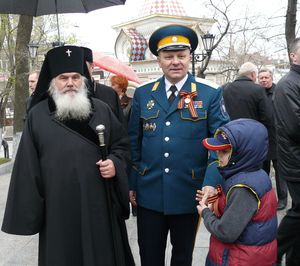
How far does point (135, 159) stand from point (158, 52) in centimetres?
78

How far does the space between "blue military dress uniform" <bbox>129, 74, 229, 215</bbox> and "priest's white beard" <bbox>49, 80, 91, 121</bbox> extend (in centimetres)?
40

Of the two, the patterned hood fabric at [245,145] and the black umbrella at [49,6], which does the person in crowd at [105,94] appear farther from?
the patterned hood fabric at [245,145]

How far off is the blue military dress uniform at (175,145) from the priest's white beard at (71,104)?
15.6 inches

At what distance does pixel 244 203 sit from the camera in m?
2.18

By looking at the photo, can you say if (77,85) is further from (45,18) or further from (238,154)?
(45,18)

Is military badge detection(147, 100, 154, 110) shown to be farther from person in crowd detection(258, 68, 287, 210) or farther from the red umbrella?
the red umbrella

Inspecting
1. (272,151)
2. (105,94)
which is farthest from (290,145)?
(272,151)

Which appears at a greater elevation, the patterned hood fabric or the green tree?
the green tree

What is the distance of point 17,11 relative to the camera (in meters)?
3.81

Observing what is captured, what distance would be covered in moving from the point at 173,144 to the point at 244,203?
0.69 meters

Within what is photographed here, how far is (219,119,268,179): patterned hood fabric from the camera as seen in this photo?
7.30 feet

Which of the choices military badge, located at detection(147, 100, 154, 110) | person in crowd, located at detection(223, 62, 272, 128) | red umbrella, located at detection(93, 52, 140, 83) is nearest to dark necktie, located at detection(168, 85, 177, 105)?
military badge, located at detection(147, 100, 154, 110)

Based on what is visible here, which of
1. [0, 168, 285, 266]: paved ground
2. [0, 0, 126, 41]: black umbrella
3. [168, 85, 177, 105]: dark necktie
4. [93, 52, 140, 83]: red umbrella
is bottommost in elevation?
[0, 168, 285, 266]: paved ground

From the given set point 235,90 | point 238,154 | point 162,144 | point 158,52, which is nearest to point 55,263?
point 162,144
